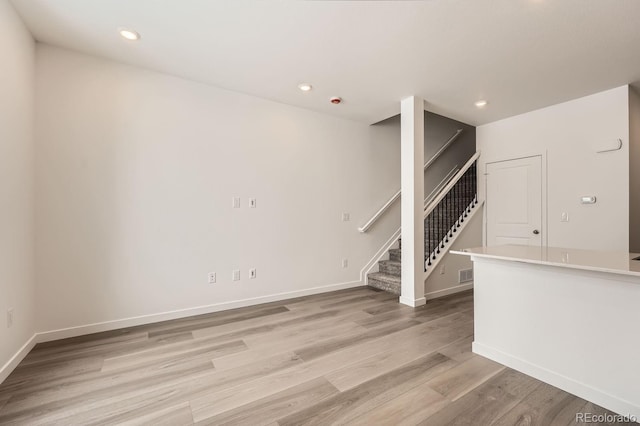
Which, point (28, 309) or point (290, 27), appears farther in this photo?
point (28, 309)

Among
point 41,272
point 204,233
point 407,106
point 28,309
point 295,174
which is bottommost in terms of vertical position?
point 28,309

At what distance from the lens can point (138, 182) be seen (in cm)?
292

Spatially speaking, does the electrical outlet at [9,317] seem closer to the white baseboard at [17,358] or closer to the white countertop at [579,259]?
the white baseboard at [17,358]

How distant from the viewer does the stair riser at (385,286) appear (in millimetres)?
4070

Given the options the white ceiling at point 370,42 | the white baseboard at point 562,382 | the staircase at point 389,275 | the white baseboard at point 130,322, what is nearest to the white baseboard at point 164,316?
the white baseboard at point 130,322

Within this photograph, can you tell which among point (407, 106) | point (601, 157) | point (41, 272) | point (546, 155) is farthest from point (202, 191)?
point (601, 157)

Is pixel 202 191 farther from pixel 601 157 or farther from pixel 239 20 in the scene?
pixel 601 157

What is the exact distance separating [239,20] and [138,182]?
76.4 inches

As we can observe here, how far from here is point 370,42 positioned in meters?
2.42

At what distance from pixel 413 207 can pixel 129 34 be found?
3.49 m

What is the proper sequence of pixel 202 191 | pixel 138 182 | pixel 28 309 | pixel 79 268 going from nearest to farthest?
pixel 28 309, pixel 79 268, pixel 138 182, pixel 202 191

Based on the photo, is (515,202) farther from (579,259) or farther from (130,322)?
(130,322)

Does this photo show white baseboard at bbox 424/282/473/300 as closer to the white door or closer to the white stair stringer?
the white stair stringer

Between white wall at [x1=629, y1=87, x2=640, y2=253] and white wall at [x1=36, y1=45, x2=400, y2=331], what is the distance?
11.6ft
